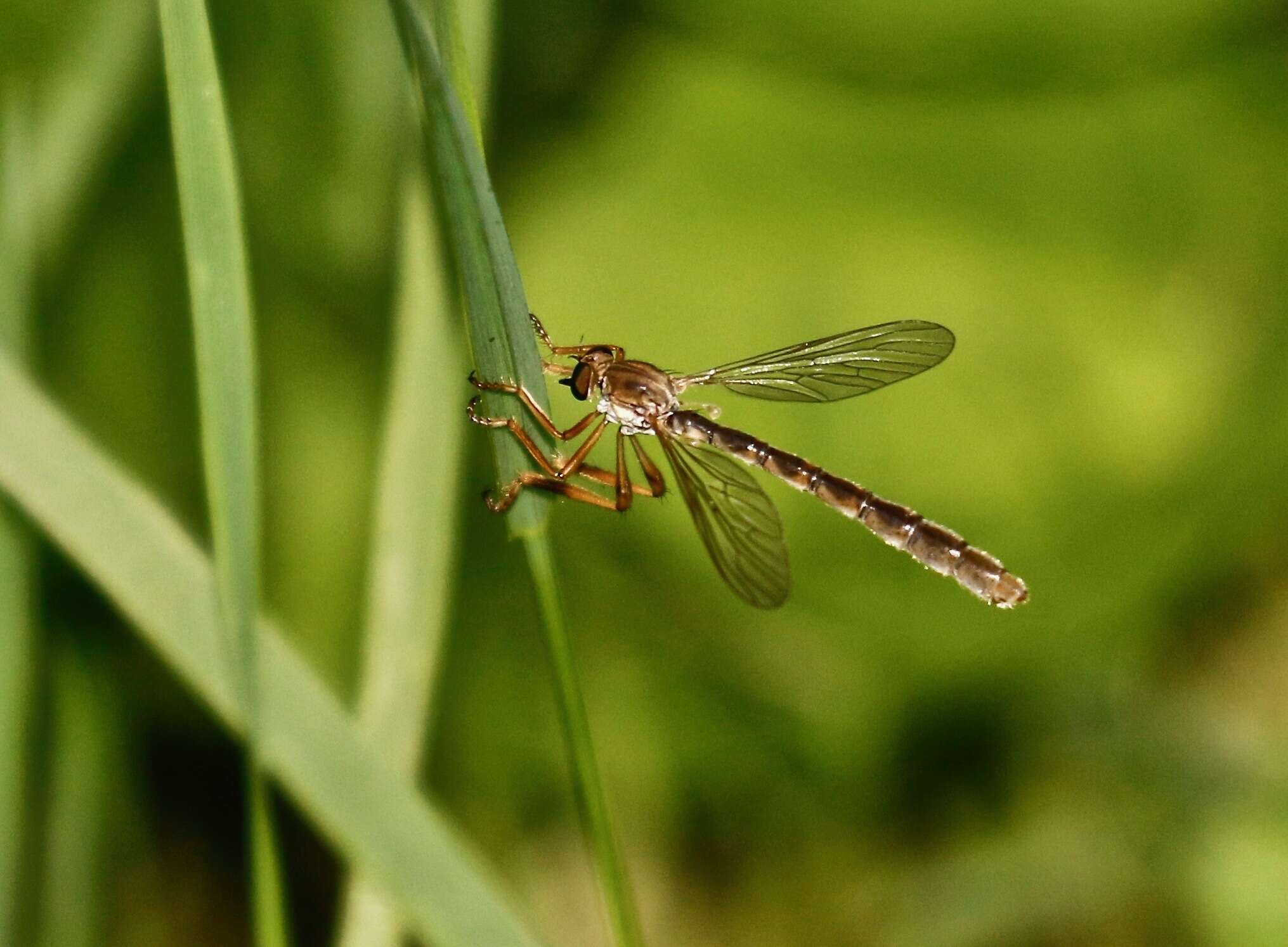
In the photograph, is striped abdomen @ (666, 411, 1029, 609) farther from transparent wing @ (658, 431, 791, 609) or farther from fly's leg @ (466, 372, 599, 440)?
fly's leg @ (466, 372, 599, 440)

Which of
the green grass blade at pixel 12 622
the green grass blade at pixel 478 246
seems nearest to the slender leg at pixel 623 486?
the green grass blade at pixel 478 246

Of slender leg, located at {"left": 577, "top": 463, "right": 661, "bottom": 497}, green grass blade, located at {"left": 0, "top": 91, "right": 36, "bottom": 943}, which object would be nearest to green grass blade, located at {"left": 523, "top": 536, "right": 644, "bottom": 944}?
slender leg, located at {"left": 577, "top": 463, "right": 661, "bottom": 497}

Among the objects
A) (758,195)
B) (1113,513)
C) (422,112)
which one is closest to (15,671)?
(422,112)

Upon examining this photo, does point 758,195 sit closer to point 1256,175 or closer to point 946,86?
point 946,86

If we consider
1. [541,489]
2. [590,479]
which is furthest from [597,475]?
[541,489]

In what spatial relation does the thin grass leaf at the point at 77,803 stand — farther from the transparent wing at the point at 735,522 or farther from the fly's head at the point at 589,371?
the transparent wing at the point at 735,522

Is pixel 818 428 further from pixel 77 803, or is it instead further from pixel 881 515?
pixel 77 803
